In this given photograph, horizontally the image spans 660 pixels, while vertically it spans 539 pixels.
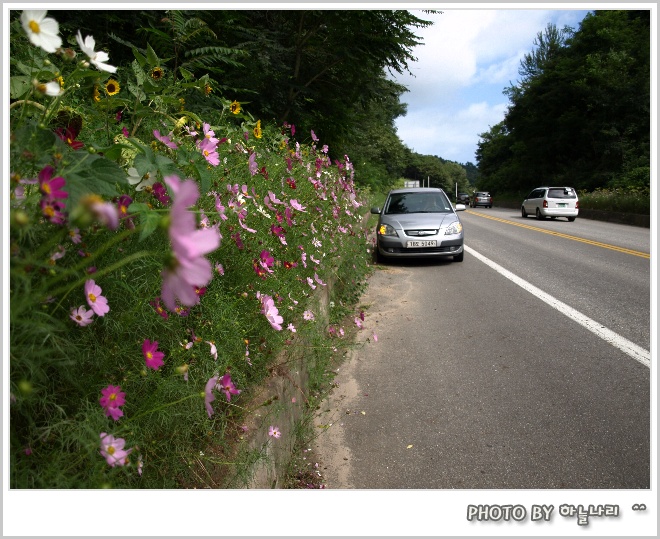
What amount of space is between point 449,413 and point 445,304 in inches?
115

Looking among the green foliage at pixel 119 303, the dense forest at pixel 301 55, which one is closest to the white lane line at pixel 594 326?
the green foliage at pixel 119 303

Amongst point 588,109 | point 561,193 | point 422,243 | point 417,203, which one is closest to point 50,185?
point 422,243

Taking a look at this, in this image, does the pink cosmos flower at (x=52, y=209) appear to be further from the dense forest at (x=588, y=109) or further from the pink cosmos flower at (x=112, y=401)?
the dense forest at (x=588, y=109)

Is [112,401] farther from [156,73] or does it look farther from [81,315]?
[156,73]

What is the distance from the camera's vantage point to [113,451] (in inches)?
46.1

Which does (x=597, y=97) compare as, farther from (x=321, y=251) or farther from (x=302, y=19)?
(x=321, y=251)

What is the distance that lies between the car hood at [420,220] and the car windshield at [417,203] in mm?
281

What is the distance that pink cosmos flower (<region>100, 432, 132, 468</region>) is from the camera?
3.78 feet

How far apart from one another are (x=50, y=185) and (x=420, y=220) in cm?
842

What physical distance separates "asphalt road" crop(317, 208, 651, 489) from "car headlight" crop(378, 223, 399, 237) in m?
2.44

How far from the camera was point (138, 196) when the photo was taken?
1.81 m

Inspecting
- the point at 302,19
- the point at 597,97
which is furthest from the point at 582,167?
the point at 302,19

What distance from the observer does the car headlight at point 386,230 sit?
29.1 ft

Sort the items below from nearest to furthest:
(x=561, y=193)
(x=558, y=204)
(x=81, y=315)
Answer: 1. (x=81, y=315)
2. (x=558, y=204)
3. (x=561, y=193)
